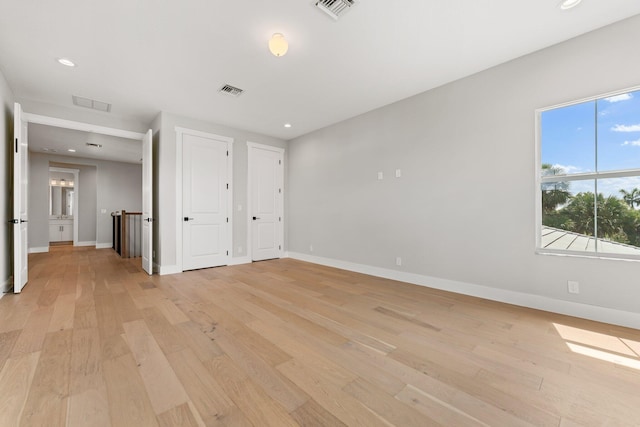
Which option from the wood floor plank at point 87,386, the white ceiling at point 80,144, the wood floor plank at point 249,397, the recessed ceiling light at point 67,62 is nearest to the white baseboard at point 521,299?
the wood floor plank at point 249,397

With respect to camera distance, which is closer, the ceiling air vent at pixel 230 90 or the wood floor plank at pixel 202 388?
the wood floor plank at pixel 202 388

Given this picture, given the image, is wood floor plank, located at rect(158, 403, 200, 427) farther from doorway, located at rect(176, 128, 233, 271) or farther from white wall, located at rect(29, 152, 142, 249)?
white wall, located at rect(29, 152, 142, 249)

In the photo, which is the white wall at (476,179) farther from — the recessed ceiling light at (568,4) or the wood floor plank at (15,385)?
the wood floor plank at (15,385)

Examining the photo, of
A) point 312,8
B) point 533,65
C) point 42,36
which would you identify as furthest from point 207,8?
point 533,65

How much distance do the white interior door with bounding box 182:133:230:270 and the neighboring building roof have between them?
16.2ft

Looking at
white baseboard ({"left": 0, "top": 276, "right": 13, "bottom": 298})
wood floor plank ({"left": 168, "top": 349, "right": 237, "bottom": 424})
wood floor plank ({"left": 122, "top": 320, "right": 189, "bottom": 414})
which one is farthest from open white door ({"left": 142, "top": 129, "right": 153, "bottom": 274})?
wood floor plank ({"left": 168, "top": 349, "right": 237, "bottom": 424})

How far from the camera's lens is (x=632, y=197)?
2.43m

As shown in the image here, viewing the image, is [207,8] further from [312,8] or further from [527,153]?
[527,153]

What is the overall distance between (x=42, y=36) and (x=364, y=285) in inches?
177

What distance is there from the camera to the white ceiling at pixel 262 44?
2229 mm

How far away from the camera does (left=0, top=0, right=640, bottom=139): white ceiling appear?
2229 mm

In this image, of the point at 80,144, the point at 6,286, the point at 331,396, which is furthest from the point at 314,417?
the point at 80,144

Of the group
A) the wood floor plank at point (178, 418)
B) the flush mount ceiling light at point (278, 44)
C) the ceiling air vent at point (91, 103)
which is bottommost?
the wood floor plank at point (178, 418)

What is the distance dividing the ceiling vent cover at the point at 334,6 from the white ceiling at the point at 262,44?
63 millimetres
